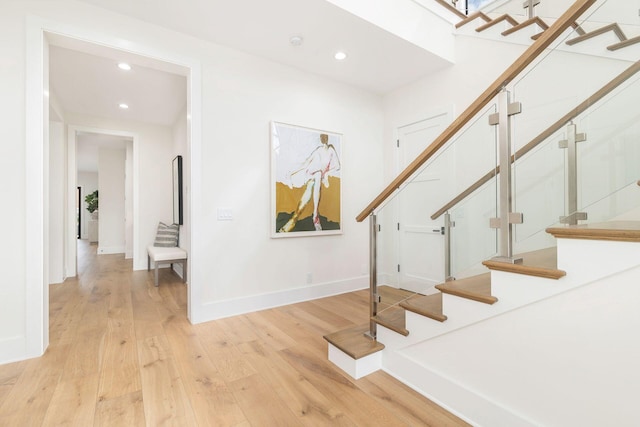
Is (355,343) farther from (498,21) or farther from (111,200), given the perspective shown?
(111,200)

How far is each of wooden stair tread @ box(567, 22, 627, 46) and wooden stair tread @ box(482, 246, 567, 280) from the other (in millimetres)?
1077

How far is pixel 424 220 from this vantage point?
211 centimetres

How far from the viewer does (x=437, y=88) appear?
3.67 metres

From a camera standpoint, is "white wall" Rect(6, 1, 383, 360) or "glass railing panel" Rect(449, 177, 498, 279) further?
"white wall" Rect(6, 1, 383, 360)

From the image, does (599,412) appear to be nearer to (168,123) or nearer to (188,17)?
(188,17)

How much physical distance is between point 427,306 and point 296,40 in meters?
2.75

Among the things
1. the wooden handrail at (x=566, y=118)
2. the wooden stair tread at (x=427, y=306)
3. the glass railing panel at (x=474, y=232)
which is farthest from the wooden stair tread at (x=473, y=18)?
the wooden stair tread at (x=427, y=306)

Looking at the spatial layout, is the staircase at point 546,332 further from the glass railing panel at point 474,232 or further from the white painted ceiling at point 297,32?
the white painted ceiling at point 297,32

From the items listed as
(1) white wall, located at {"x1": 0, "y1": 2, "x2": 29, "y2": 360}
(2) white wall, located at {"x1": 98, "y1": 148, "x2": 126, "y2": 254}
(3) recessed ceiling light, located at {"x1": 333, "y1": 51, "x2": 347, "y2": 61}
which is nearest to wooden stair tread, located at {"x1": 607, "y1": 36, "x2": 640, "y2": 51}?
(3) recessed ceiling light, located at {"x1": 333, "y1": 51, "x2": 347, "y2": 61}

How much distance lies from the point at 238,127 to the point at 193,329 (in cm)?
209

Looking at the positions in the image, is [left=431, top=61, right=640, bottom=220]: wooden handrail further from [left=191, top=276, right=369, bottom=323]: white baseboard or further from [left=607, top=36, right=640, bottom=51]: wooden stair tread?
[left=191, top=276, right=369, bottom=323]: white baseboard

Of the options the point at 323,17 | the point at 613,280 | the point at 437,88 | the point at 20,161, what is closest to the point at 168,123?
the point at 20,161

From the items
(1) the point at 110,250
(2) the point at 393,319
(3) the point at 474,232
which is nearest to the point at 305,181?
(2) the point at 393,319

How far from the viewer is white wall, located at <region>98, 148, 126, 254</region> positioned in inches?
289
